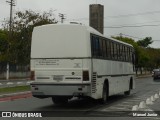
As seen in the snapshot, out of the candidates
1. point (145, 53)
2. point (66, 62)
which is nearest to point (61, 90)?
point (66, 62)

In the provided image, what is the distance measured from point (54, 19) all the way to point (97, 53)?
25.2 metres

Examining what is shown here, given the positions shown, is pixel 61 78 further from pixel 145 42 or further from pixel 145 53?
pixel 145 42

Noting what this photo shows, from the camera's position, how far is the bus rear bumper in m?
Result: 16.4

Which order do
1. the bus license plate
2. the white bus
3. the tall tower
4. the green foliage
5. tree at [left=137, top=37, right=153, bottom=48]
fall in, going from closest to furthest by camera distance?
the white bus → the bus license plate → the tall tower → the green foliage → tree at [left=137, top=37, right=153, bottom=48]

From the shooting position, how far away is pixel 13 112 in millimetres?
14562

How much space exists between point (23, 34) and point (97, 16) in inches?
1278

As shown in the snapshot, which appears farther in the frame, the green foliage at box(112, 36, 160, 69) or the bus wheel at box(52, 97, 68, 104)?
the green foliage at box(112, 36, 160, 69)

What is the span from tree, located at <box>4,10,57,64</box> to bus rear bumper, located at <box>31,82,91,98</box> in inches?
773

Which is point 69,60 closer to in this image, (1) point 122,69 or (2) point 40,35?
(2) point 40,35

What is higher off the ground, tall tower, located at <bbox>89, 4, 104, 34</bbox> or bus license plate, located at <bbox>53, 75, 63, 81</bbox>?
tall tower, located at <bbox>89, 4, 104, 34</bbox>

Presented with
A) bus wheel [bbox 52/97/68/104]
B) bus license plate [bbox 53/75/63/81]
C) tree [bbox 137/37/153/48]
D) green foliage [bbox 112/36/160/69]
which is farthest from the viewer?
tree [bbox 137/37/153/48]

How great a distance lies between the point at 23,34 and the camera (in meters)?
38.7

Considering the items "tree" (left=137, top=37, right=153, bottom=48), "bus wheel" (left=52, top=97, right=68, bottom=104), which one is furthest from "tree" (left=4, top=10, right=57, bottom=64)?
"tree" (left=137, top=37, right=153, bottom=48)

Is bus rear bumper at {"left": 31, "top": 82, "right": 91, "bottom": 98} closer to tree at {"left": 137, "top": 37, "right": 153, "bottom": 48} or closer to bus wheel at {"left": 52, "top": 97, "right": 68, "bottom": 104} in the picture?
bus wheel at {"left": 52, "top": 97, "right": 68, "bottom": 104}
